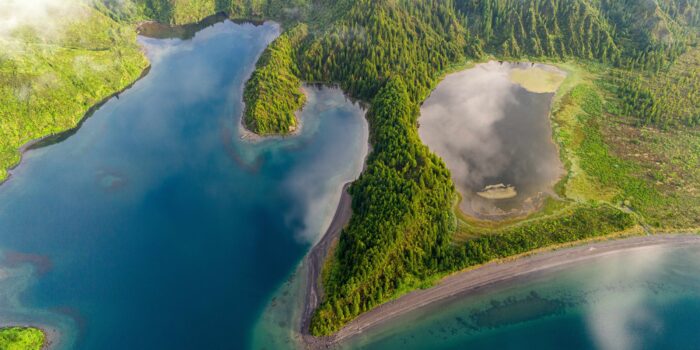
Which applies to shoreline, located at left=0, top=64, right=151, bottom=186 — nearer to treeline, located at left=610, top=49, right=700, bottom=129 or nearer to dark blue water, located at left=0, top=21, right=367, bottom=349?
dark blue water, located at left=0, top=21, right=367, bottom=349

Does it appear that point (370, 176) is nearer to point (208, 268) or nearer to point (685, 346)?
point (208, 268)

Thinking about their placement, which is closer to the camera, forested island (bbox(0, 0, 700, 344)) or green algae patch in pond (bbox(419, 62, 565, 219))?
forested island (bbox(0, 0, 700, 344))

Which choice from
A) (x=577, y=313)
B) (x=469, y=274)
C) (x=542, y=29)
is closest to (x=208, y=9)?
(x=542, y=29)

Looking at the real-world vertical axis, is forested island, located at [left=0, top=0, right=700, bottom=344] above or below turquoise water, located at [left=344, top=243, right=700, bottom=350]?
above

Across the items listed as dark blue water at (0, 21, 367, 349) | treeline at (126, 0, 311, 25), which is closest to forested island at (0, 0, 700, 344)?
treeline at (126, 0, 311, 25)

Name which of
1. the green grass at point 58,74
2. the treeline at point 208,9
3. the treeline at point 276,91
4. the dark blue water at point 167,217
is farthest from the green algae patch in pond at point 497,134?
the green grass at point 58,74

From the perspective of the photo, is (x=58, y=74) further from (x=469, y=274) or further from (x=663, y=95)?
(x=663, y=95)

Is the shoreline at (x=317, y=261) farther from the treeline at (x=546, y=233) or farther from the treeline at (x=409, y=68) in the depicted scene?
the treeline at (x=546, y=233)
